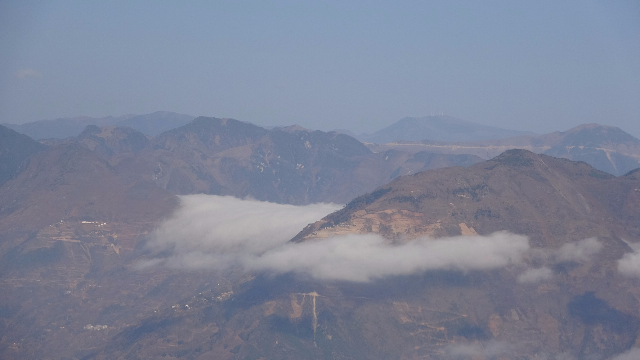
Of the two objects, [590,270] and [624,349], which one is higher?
[590,270]

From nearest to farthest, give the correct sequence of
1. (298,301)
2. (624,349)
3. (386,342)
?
(624,349) < (386,342) < (298,301)

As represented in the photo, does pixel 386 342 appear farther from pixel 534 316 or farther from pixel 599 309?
pixel 599 309

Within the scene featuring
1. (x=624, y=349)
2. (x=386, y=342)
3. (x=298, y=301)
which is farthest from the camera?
(x=298, y=301)

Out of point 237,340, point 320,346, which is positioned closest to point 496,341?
point 320,346

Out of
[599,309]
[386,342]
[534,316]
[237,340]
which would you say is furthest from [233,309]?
[599,309]

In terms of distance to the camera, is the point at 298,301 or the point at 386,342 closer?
the point at 386,342

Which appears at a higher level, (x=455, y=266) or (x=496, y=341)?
(x=455, y=266)

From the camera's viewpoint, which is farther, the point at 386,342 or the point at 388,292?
the point at 388,292

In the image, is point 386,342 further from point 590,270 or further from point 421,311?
point 590,270

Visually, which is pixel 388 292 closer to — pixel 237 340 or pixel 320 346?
pixel 320 346
